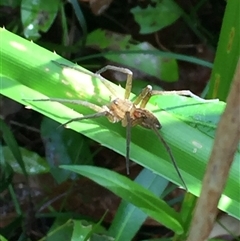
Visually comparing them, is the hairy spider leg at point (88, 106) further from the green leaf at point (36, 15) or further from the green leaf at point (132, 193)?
the green leaf at point (36, 15)

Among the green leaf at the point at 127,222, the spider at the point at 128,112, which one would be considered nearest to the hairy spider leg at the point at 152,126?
the spider at the point at 128,112

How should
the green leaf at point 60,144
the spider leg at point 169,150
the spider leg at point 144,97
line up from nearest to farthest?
the spider leg at point 169,150 < the spider leg at point 144,97 < the green leaf at point 60,144

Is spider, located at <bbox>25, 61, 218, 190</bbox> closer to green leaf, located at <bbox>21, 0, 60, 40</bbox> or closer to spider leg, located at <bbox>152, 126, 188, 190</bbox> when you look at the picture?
spider leg, located at <bbox>152, 126, 188, 190</bbox>

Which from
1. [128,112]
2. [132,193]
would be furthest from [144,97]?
[132,193]

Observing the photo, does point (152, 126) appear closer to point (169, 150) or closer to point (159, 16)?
point (169, 150)

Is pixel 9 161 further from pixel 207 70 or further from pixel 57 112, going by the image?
pixel 207 70

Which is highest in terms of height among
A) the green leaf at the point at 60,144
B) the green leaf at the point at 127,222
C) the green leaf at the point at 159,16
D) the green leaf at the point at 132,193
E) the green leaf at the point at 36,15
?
the green leaf at the point at 159,16
